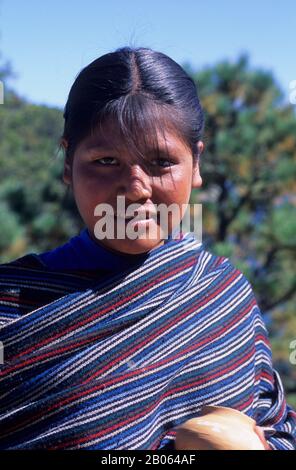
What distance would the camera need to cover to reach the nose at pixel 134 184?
0.62 metres

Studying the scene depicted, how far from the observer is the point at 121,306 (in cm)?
66

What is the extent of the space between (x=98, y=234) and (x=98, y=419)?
0.20 m

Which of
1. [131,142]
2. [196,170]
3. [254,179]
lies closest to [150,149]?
[131,142]

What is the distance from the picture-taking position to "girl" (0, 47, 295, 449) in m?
0.62

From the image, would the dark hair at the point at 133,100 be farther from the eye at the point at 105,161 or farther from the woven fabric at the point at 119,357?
the woven fabric at the point at 119,357

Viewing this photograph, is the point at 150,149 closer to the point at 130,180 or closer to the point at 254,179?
the point at 130,180

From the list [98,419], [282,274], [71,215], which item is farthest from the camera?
[282,274]

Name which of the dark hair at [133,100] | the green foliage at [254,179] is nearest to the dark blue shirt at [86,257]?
the dark hair at [133,100]

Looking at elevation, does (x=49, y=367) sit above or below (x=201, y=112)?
below

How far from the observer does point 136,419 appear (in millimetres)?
625

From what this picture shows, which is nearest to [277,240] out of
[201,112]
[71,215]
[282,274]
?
[282,274]

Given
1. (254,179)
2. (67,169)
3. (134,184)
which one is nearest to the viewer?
(134,184)

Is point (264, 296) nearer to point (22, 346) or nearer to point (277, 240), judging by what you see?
point (277, 240)

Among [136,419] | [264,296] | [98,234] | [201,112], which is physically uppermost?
[201,112]
